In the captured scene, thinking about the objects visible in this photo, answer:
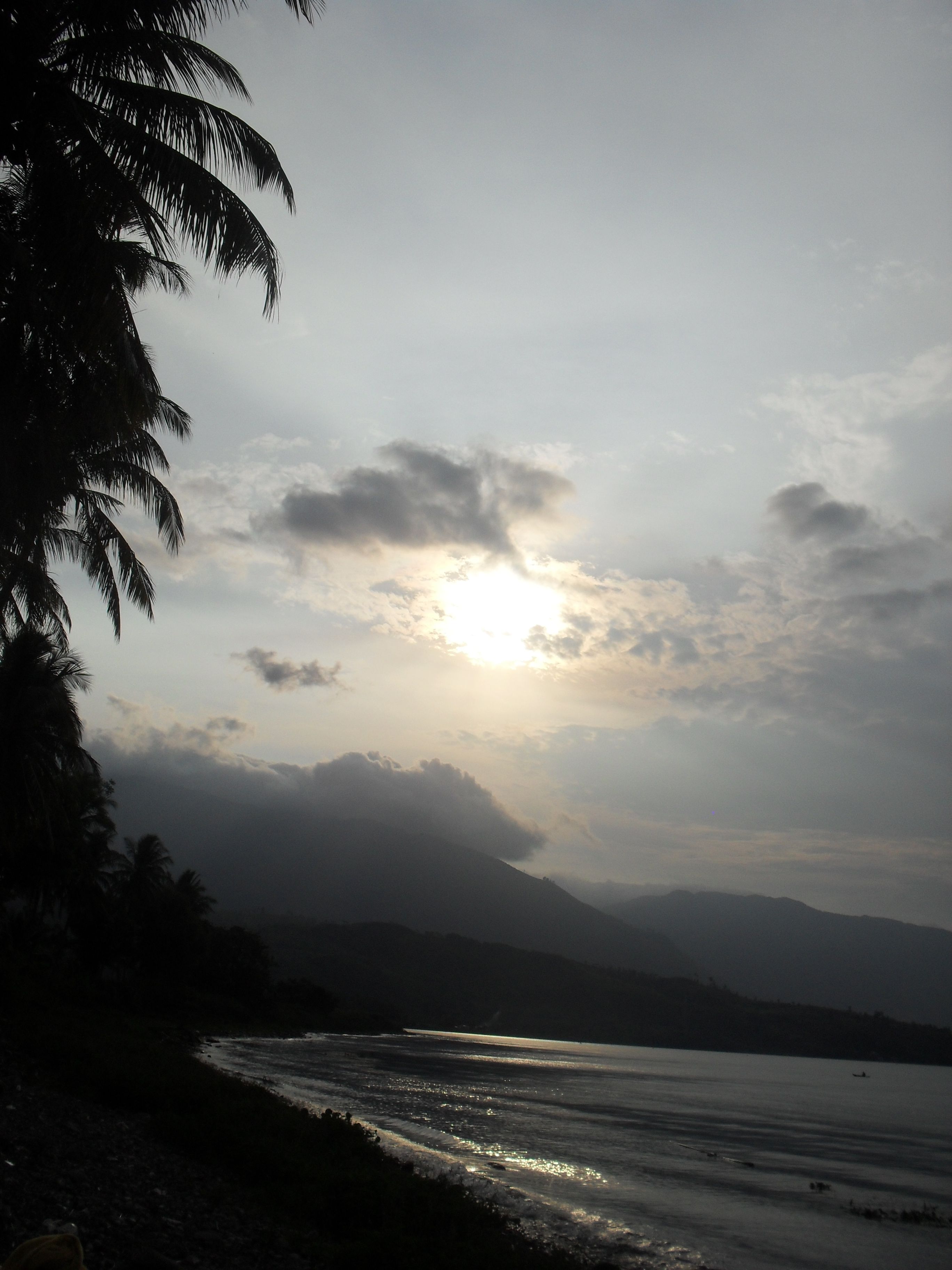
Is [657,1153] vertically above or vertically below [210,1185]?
below

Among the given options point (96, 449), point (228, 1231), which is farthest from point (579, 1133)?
point (96, 449)

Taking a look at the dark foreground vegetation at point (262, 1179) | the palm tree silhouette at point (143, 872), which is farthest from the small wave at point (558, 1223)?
the palm tree silhouette at point (143, 872)

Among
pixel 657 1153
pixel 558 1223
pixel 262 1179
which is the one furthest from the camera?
pixel 657 1153

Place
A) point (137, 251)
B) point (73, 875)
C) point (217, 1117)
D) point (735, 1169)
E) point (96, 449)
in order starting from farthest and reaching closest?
point (73, 875) < point (735, 1169) < point (96, 449) < point (217, 1117) < point (137, 251)

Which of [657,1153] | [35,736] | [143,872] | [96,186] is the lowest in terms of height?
[657,1153]

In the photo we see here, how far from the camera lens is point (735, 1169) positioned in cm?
3031

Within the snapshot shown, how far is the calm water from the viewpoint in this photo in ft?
62.4

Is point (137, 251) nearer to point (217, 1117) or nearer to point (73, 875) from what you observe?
point (217, 1117)

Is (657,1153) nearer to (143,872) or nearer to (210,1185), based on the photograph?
(210,1185)

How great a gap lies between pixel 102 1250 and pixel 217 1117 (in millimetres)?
7905

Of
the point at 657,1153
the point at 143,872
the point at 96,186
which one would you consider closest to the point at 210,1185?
the point at 96,186

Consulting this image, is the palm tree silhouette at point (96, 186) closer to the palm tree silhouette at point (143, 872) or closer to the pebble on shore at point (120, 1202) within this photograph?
the pebble on shore at point (120, 1202)

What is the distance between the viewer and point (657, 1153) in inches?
1272

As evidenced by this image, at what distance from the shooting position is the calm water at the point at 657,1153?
19.0m
